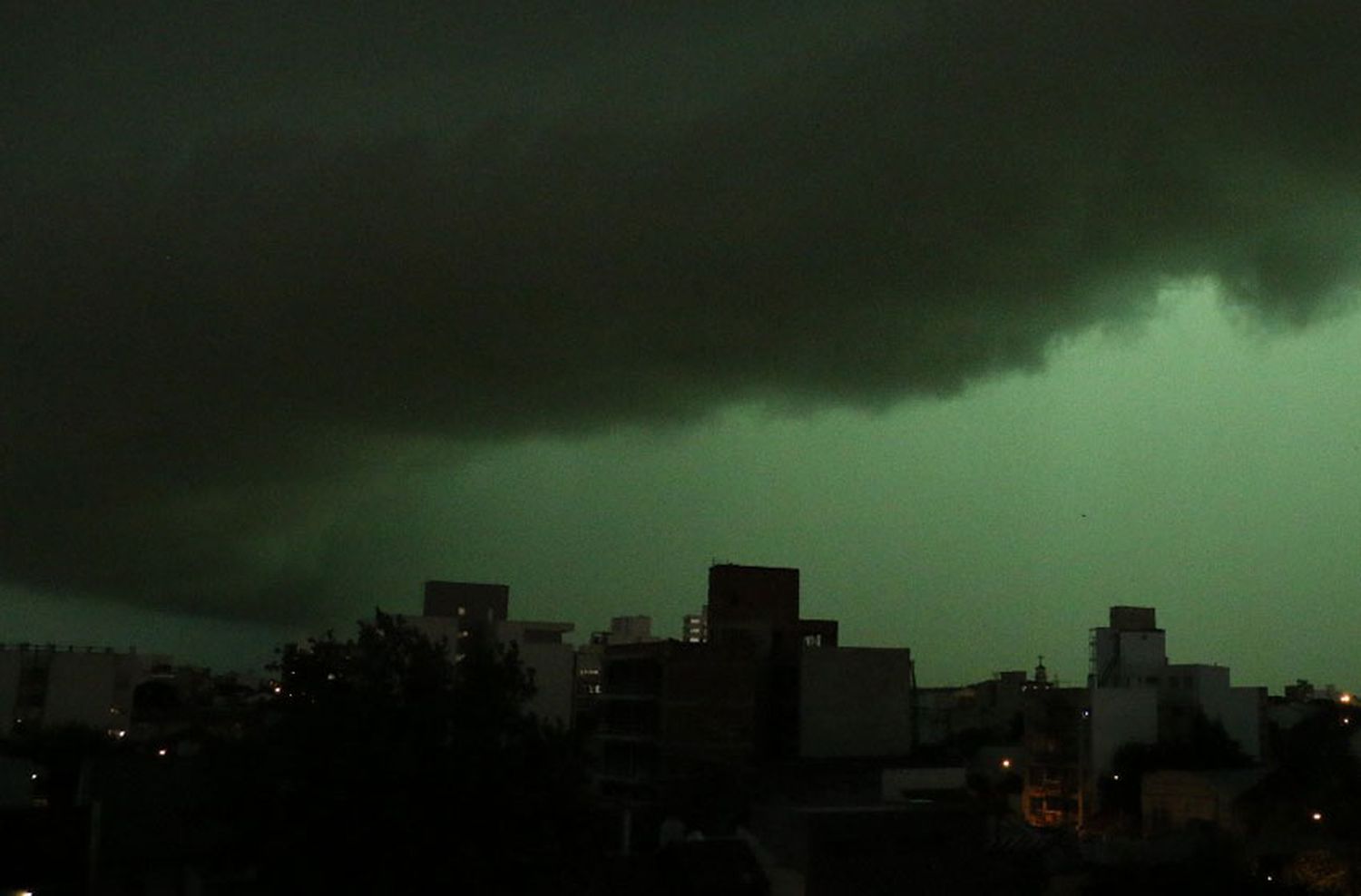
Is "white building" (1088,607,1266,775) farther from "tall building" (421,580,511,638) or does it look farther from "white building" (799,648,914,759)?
"tall building" (421,580,511,638)

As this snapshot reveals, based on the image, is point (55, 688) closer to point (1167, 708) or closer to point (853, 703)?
point (853, 703)

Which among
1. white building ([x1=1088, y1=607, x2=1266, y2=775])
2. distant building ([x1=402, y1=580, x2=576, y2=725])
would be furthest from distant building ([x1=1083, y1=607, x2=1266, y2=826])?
distant building ([x1=402, y1=580, x2=576, y2=725])

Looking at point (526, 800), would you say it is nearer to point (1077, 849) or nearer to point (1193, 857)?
point (1193, 857)

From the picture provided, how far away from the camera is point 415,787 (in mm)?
25812

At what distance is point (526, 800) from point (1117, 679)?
96.5 meters

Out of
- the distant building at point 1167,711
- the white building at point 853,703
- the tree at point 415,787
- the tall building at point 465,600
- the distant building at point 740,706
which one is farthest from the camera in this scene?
the tall building at point 465,600

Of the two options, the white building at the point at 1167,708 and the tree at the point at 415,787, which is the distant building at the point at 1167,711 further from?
the tree at the point at 415,787

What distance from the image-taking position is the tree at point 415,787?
84.1ft

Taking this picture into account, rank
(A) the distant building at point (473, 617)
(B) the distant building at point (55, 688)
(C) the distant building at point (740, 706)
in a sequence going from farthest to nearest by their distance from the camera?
1. (A) the distant building at point (473, 617)
2. (B) the distant building at point (55, 688)
3. (C) the distant building at point (740, 706)

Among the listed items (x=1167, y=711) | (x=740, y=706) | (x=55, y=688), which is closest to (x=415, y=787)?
(x=740, y=706)

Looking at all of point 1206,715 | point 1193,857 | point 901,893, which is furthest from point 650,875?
point 1206,715

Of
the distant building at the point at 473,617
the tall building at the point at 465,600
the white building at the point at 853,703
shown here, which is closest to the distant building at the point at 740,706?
the white building at the point at 853,703

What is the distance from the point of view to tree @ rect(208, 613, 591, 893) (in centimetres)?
2562

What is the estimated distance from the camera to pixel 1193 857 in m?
49.5
